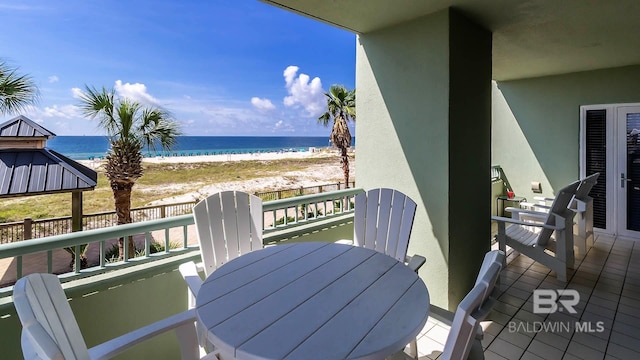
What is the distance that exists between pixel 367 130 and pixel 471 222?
4.64 feet

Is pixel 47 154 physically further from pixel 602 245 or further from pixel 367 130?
pixel 602 245

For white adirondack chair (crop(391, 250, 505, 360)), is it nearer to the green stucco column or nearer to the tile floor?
the tile floor

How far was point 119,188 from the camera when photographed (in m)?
5.77

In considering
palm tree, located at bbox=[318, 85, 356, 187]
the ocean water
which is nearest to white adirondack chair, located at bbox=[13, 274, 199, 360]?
palm tree, located at bbox=[318, 85, 356, 187]

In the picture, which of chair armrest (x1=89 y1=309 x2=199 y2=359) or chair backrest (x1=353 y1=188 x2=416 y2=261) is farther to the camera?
chair backrest (x1=353 y1=188 x2=416 y2=261)

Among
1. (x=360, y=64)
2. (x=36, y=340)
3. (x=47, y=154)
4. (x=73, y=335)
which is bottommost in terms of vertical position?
(x=73, y=335)

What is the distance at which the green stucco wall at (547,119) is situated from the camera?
481cm

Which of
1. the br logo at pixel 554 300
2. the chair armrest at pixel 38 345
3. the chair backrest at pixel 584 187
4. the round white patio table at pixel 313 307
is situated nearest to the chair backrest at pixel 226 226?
the round white patio table at pixel 313 307

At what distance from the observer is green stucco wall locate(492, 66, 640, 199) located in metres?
4.81

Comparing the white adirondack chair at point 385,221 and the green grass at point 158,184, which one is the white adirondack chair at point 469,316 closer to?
the white adirondack chair at point 385,221

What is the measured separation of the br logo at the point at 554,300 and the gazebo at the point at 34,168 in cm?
587

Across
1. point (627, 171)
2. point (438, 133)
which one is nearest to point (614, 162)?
point (627, 171)

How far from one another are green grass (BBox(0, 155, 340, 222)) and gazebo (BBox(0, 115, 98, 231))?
6665 millimetres

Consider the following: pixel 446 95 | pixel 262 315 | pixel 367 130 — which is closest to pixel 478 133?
pixel 446 95
